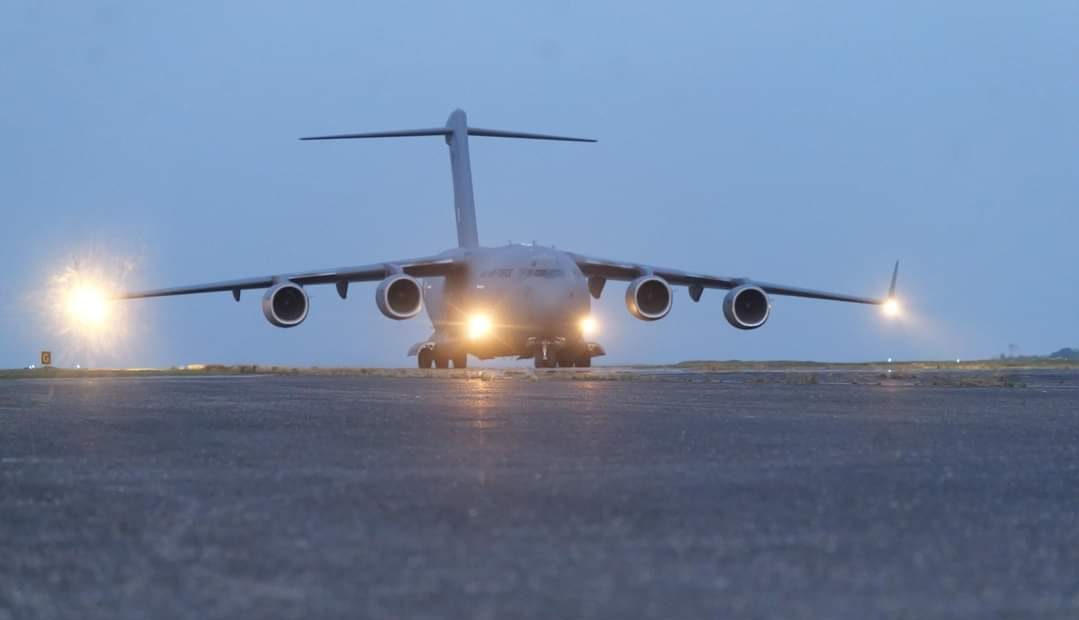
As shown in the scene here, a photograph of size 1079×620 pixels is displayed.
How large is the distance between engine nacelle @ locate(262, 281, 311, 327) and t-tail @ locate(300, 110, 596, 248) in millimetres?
6900

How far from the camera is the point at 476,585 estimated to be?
6.67ft

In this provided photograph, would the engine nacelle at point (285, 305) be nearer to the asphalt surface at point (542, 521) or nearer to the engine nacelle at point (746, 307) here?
the engine nacelle at point (746, 307)

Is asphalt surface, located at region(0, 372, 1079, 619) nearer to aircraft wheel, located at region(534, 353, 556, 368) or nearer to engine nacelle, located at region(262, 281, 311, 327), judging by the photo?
engine nacelle, located at region(262, 281, 311, 327)

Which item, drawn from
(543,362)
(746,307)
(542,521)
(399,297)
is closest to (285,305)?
(399,297)

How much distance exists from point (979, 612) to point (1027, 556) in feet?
1.89

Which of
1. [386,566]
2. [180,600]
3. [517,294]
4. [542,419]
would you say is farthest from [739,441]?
[517,294]

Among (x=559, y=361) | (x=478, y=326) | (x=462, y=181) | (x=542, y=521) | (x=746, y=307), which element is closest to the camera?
(x=542, y=521)

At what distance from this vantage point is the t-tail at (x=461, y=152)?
3136 cm

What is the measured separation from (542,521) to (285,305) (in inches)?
869

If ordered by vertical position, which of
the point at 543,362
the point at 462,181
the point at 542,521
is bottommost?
the point at 542,521

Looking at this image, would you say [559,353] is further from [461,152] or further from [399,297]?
[461,152]

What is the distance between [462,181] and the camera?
32844mm

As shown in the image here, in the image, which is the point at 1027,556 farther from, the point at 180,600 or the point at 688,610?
the point at 180,600

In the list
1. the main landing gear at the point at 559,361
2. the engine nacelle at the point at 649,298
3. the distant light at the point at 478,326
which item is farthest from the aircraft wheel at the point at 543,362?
the engine nacelle at the point at 649,298
